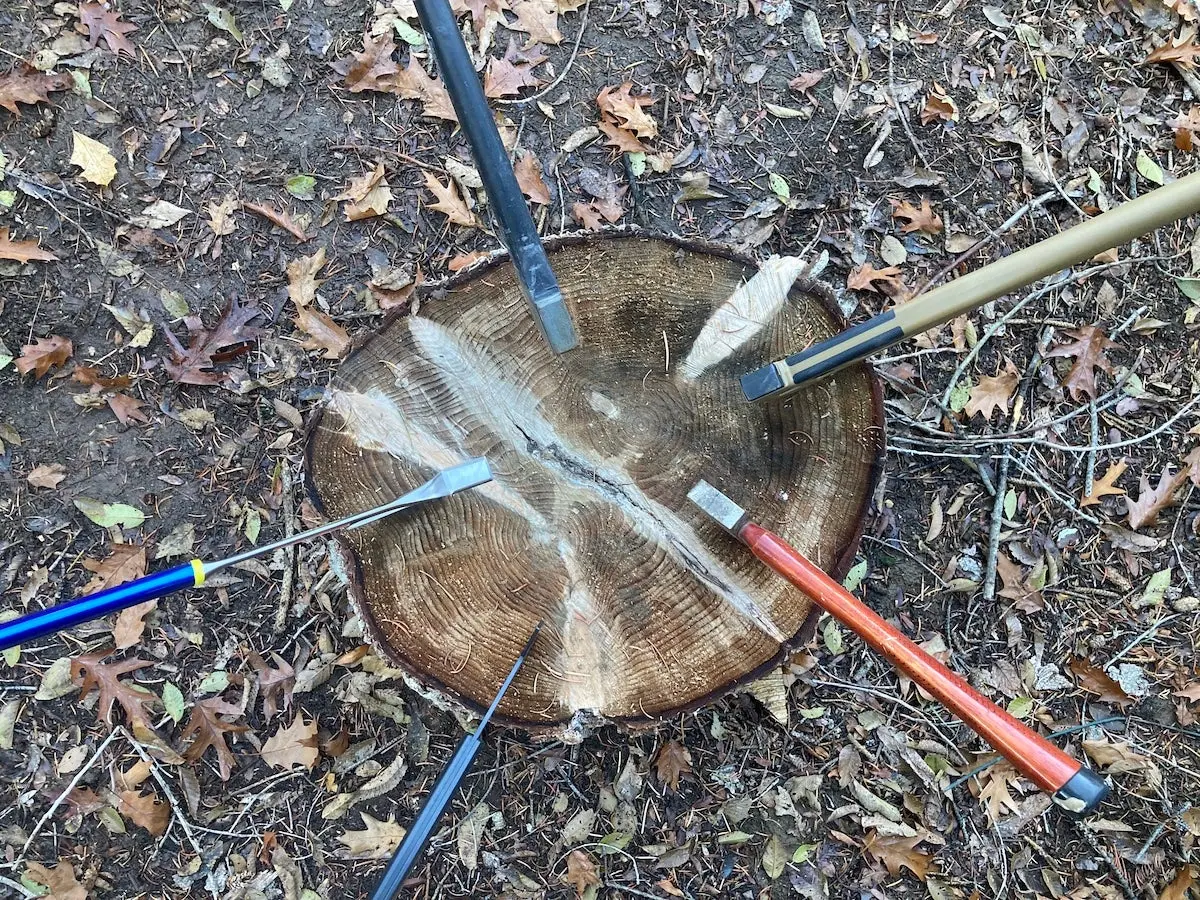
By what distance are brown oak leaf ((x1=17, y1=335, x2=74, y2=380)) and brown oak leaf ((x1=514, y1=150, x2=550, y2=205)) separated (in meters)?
1.56

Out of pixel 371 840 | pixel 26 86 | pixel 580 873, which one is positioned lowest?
pixel 580 873

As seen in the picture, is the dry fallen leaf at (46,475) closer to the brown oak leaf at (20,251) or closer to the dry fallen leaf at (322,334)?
the brown oak leaf at (20,251)

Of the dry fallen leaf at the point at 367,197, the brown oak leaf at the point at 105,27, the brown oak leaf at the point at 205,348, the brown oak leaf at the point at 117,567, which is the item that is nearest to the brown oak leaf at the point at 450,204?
the dry fallen leaf at the point at 367,197

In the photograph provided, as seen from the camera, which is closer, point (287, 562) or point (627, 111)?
point (287, 562)

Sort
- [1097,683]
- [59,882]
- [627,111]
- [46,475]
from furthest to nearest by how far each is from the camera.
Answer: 1. [627,111]
2. [1097,683]
3. [46,475]
4. [59,882]

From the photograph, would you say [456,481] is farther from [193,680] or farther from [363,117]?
[363,117]

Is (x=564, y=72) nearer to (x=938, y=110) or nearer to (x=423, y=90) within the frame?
(x=423, y=90)

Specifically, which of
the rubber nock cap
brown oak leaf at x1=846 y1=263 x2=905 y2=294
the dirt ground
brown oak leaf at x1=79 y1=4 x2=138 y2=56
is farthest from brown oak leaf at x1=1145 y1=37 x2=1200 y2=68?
brown oak leaf at x1=79 y1=4 x2=138 y2=56

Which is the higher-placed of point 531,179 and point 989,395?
point 531,179

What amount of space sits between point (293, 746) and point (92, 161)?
2.01m

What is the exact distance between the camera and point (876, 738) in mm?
2570

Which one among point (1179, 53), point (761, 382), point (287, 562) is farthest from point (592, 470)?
point (1179, 53)

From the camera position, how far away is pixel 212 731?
2432 millimetres

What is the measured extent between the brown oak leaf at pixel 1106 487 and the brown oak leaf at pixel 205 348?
9.33 feet
